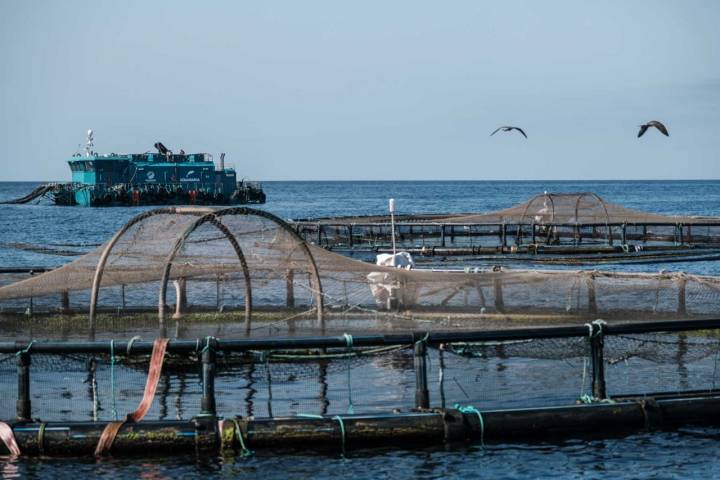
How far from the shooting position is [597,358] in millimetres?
14172

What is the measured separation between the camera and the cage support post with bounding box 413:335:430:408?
1344 cm

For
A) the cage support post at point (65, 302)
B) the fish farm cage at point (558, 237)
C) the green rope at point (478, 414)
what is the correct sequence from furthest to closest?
the fish farm cage at point (558, 237) < the cage support post at point (65, 302) < the green rope at point (478, 414)

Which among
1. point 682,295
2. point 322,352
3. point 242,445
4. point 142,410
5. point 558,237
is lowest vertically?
point 242,445

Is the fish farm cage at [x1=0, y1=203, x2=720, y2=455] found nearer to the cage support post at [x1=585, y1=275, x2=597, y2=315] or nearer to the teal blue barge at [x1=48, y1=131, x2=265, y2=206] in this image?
the cage support post at [x1=585, y1=275, x2=597, y2=315]

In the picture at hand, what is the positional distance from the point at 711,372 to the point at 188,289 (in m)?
9.24

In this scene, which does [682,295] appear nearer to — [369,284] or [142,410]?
[369,284]

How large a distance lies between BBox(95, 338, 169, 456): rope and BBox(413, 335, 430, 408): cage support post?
9.61 feet

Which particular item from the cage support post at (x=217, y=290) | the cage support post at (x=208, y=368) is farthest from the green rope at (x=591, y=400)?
the cage support post at (x=217, y=290)

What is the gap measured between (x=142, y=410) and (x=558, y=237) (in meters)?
43.4

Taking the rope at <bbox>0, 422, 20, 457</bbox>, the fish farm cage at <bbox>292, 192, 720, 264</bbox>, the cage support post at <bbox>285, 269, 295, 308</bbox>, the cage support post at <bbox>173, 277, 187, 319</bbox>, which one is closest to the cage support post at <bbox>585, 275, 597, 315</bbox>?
the cage support post at <bbox>285, 269, 295, 308</bbox>

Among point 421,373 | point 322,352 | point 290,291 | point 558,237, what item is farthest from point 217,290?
point 558,237

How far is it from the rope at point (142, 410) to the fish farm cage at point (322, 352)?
21mm

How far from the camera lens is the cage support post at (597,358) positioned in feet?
46.0

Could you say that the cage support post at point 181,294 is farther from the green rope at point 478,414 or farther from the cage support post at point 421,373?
the green rope at point 478,414
